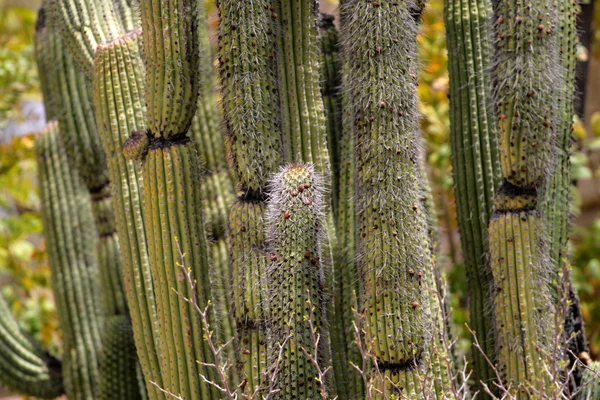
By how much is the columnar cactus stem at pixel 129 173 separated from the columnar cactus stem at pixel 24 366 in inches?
61.4

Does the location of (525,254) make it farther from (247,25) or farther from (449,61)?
(247,25)

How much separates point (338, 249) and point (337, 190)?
31 cm

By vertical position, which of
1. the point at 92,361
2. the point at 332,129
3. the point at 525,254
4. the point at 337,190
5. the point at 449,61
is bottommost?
the point at 92,361

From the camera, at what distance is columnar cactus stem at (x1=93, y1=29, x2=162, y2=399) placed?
3.36 meters

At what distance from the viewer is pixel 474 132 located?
360 centimetres

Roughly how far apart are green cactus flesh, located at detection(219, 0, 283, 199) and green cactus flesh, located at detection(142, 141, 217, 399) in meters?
0.21

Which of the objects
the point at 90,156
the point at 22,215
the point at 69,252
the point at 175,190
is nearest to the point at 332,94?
the point at 175,190

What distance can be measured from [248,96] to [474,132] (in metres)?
1.14

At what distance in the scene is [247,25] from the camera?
287 centimetres

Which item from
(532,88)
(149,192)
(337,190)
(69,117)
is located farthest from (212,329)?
(69,117)

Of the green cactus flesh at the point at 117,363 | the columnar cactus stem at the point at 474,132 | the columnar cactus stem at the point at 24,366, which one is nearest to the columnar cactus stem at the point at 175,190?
the green cactus flesh at the point at 117,363

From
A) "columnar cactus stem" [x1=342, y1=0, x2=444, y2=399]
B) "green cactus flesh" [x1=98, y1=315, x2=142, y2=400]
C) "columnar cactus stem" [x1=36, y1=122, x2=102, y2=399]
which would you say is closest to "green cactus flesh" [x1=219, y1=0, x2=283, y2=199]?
"columnar cactus stem" [x1=342, y1=0, x2=444, y2=399]

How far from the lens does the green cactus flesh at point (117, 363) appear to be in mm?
4094

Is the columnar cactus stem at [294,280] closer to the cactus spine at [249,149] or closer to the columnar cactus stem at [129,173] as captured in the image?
the cactus spine at [249,149]
